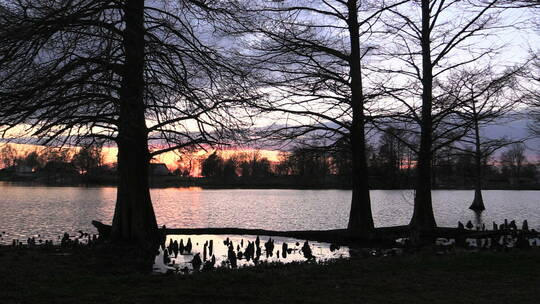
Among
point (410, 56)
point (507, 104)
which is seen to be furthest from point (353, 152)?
point (507, 104)

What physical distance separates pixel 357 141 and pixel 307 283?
989cm

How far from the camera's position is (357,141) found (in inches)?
690

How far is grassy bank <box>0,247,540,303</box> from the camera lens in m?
7.06

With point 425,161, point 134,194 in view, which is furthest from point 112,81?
point 425,161

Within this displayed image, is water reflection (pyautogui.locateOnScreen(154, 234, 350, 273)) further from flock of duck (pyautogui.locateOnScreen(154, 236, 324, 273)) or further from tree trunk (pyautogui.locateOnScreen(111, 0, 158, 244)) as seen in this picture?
tree trunk (pyautogui.locateOnScreen(111, 0, 158, 244))

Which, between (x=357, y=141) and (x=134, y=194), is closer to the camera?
(x=134, y=194)

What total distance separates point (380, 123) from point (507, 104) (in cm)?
558

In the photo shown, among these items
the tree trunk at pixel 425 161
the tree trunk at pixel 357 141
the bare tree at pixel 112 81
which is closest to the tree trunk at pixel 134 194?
the bare tree at pixel 112 81

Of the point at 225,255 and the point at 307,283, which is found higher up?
the point at 307,283

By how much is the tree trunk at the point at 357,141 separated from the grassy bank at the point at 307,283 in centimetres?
612

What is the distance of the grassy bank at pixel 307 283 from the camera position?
706 cm

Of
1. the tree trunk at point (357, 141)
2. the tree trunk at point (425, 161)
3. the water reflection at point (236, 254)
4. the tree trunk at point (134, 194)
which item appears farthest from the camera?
the tree trunk at point (425, 161)

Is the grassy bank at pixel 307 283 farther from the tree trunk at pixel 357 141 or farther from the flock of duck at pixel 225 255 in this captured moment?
the tree trunk at pixel 357 141

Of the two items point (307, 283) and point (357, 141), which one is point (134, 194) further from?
point (307, 283)
